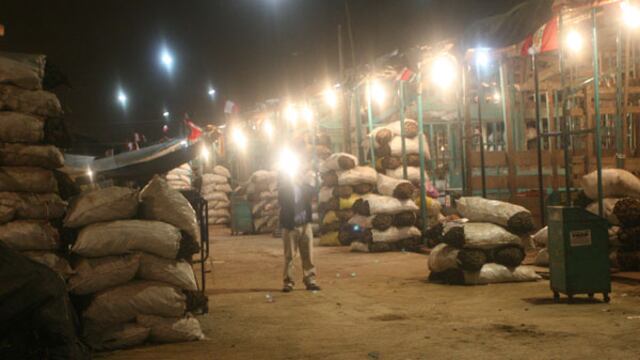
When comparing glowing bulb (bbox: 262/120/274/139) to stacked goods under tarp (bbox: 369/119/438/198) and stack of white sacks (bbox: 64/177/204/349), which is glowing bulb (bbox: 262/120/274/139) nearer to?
stacked goods under tarp (bbox: 369/119/438/198)

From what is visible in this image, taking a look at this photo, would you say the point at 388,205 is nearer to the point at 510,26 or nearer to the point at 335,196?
the point at 335,196

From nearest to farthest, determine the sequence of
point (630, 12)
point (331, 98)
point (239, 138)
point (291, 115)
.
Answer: point (630, 12) < point (331, 98) < point (291, 115) < point (239, 138)

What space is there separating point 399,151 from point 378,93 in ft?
13.5

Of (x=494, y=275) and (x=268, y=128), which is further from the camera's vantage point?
(x=268, y=128)

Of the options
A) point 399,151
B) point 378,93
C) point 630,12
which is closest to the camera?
point 630,12

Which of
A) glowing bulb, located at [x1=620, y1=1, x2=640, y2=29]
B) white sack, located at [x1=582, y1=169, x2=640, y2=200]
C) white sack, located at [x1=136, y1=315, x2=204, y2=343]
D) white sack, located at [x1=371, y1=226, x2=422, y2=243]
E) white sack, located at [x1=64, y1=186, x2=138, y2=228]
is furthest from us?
white sack, located at [x1=371, y1=226, x2=422, y2=243]

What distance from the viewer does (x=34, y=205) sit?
21.4ft

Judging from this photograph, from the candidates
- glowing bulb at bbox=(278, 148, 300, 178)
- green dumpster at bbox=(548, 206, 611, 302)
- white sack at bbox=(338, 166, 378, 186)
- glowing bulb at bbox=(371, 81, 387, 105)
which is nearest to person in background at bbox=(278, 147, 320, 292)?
glowing bulb at bbox=(278, 148, 300, 178)

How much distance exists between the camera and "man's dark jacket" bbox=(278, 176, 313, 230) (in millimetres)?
10422

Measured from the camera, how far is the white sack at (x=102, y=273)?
6.60 metres

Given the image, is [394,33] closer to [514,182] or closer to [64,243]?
[514,182]

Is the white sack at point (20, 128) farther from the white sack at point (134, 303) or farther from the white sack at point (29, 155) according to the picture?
the white sack at point (134, 303)

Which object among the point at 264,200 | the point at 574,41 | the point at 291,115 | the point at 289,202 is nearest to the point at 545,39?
the point at 574,41

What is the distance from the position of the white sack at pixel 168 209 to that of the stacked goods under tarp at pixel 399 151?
9282mm
